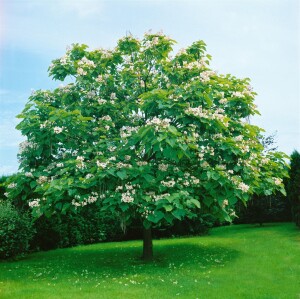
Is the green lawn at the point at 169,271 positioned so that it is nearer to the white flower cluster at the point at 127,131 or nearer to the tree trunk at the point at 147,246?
the tree trunk at the point at 147,246

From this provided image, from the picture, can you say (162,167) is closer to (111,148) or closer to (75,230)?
(111,148)

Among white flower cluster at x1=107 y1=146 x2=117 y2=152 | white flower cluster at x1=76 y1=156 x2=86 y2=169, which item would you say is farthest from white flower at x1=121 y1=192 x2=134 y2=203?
white flower cluster at x1=107 y1=146 x2=117 y2=152

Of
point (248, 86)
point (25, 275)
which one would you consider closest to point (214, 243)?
point (248, 86)

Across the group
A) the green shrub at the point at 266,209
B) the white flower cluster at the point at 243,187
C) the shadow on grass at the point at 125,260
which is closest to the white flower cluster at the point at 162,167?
the white flower cluster at the point at 243,187

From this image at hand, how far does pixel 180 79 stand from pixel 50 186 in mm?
4986

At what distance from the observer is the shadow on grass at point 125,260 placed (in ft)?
38.1

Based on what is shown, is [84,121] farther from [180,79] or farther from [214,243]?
[214,243]

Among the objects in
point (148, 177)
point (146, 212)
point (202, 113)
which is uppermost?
point (202, 113)

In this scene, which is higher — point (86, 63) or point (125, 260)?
point (86, 63)

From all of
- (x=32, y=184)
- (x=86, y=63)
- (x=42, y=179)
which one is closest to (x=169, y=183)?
(x=42, y=179)

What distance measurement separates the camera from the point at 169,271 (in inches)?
441

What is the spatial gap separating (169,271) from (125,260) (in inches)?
96.3

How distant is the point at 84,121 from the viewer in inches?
452

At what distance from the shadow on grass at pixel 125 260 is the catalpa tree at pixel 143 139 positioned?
103 centimetres
